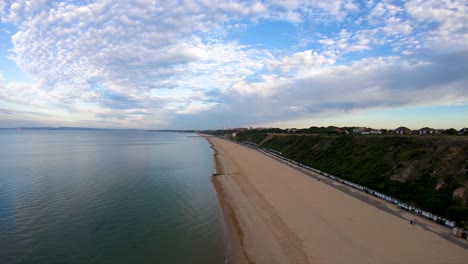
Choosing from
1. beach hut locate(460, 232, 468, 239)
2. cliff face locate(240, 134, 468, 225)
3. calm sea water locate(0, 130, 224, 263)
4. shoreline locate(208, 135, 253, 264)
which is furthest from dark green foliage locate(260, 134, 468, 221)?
calm sea water locate(0, 130, 224, 263)

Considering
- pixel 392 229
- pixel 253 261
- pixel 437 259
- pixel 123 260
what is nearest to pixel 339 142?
pixel 392 229

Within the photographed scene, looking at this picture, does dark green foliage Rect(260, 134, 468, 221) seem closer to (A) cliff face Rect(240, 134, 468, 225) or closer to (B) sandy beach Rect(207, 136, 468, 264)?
(A) cliff face Rect(240, 134, 468, 225)

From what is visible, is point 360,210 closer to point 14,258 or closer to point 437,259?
point 437,259

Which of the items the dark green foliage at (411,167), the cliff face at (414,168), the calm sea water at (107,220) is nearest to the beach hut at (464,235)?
the cliff face at (414,168)

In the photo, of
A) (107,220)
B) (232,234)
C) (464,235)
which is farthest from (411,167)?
(107,220)

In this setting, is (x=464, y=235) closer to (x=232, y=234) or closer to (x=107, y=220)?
(x=232, y=234)

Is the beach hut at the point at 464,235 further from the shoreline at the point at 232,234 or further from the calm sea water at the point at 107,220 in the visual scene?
the calm sea water at the point at 107,220

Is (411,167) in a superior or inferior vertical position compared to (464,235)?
superior
